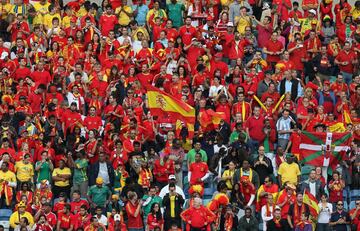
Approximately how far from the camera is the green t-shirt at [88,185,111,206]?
43031 millimetres

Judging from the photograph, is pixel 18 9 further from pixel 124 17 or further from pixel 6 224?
pixel 6 224

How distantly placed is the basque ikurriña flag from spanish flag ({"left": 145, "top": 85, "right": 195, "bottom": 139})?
253 centimetres

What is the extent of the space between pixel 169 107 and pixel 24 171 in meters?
3.82

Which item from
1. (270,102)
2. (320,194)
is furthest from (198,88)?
(320,194)

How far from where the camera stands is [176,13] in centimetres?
5000

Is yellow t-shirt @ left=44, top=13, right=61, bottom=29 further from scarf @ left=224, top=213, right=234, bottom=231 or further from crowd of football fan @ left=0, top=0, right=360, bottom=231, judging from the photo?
scarf @ left=224, top=213, right=234, bottom=231

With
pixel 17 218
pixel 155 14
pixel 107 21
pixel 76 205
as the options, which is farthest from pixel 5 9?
pixel 17 218

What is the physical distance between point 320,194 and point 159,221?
3604 millimetres

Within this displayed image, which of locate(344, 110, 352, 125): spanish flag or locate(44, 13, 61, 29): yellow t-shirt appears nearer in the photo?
locate(344, 110, 352, 125): spanish flag

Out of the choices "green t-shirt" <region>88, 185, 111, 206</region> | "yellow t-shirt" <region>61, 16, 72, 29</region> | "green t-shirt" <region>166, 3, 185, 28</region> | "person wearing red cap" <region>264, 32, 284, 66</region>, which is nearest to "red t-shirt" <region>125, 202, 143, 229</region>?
"green t-shirt" <region>88, 185, 111, 206</region>

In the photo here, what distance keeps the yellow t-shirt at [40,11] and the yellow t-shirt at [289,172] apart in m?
9.14

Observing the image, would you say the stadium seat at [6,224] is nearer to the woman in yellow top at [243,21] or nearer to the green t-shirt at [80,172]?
the green t-shirt at [80,172]

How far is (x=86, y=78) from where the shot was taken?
46.8 metres

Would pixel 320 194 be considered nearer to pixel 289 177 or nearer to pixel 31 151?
pixel 289 177
